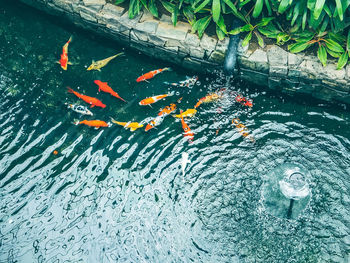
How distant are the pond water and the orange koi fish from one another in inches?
4.0

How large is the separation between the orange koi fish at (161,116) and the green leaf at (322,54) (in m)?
2.97

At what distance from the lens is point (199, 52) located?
7090mm

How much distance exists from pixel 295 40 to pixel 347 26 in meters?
0.95

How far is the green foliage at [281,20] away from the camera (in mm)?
6105

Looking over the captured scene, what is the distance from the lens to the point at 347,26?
252 inches

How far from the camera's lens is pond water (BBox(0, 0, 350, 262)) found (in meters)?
5.22

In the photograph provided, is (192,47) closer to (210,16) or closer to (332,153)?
(210,16)

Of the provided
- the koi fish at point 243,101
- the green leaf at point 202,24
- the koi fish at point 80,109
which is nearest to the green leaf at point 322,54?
the koi fish at point 243,101

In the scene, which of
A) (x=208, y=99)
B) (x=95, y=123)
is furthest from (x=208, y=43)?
(x=95, y=123)

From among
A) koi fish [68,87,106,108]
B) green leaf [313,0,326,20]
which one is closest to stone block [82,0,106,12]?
koi fish [68,87,106,108]

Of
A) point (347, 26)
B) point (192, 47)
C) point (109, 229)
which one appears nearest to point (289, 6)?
point (347, 26)

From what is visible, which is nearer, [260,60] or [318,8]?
[318,8]

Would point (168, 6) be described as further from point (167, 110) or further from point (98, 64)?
point (167, 110)

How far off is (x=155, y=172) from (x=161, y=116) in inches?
48.9
